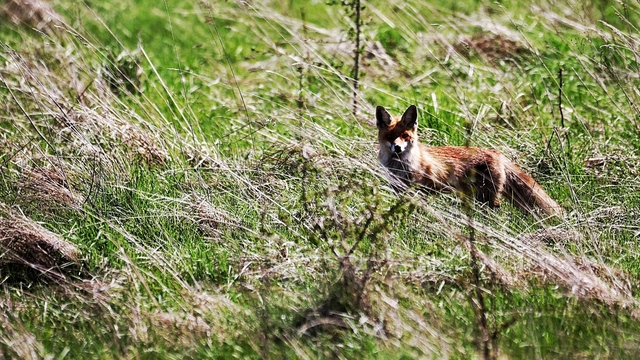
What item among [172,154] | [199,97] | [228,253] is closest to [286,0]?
[199,97]

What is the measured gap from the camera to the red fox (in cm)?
624

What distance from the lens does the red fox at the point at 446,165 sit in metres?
6.24

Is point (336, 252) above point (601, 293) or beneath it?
beneath

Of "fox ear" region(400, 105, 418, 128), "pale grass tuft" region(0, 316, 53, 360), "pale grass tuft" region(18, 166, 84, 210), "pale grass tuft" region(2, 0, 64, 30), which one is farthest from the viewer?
"pale grass tuft" region(2, 0, 64, 30)

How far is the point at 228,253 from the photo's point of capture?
522 centimetres

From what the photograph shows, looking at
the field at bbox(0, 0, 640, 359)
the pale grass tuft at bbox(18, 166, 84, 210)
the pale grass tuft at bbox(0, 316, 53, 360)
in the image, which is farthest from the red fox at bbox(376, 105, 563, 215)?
the pale grass tuft at bbox(0, 316, 53, 360)

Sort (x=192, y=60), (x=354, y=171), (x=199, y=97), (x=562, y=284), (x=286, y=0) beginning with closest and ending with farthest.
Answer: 1. (x=562, y=284)
2. (x=354, y=171)
3. (x=199, y=97)
4. (x=192, y=60)
5. (x=286, y=0)

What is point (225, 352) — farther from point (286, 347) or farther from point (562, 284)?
point (562, 284)

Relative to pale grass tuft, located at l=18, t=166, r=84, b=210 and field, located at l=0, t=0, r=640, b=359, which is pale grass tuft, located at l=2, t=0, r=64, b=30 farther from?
pale grass tuft, located at l=18, t=166, r=84, b=210

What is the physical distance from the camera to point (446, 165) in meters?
6.70

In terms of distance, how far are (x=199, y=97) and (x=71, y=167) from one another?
2455mm

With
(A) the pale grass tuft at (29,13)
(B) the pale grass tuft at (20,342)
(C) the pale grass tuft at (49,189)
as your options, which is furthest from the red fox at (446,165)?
(A) the pale grass tuft at (29,13)

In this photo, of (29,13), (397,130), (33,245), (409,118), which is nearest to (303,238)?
(33,245)

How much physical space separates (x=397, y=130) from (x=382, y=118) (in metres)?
0.20
